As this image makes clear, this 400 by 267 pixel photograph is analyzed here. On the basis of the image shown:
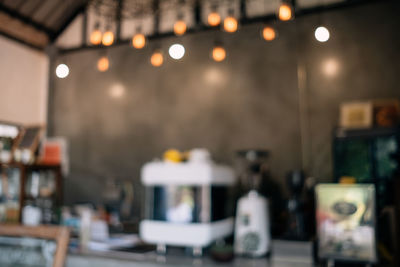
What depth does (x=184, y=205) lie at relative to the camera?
2652 mm

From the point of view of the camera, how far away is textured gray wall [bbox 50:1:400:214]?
3336 millimetres

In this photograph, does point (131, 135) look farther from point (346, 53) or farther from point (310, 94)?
point (346, 53)

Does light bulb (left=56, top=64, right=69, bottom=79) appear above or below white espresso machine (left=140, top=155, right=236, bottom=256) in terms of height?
above

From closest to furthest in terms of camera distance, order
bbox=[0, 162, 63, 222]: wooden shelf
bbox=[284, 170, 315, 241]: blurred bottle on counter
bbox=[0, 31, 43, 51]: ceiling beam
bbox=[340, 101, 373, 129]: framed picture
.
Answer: bbox=[284, 170, 315, 241]: blurred bottle on counter < bbox=[340, 101, 373, 129]: framed picture < bbox=[0, 162, 63, 222]: wooden shelf < bbox=[0, 31, 43, 51]: ceiling beam

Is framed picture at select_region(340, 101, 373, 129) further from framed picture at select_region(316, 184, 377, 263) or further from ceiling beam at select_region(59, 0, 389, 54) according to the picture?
framed picture at select_region(316, 184, 377, 263)

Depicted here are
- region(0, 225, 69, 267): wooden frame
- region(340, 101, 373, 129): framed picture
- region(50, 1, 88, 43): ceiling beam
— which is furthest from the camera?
region(50, 1, 88, 43): ceiling beam

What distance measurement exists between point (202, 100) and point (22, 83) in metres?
2.19

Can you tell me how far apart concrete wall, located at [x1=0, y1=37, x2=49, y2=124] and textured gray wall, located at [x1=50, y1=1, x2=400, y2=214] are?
0.21 metres

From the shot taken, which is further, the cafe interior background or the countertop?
the cafe interior background

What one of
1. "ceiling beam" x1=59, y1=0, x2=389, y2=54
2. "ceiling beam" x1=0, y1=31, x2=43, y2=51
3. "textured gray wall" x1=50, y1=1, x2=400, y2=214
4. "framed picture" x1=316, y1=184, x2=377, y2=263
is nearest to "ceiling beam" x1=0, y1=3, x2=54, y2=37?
"ceiling beam" x1=0, y1=31, x2=43, y2=51

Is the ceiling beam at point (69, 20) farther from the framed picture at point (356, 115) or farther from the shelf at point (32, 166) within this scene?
the framed picture at point (356, 115)

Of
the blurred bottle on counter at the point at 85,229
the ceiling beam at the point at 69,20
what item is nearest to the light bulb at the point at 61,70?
the blurred bottle on counter at the point at 85,229

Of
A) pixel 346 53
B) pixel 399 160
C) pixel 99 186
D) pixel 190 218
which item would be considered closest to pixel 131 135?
pixel 99 186

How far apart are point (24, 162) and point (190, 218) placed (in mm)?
2290
